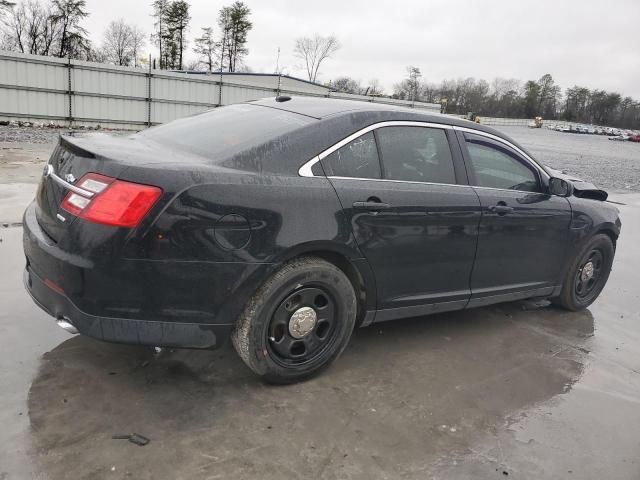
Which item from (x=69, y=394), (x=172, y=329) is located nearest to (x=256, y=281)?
(x=172, y=329)

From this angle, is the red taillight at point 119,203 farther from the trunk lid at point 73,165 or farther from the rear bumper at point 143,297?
the rear bumper at point 143,297

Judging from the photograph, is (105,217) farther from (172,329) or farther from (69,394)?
(69,394)

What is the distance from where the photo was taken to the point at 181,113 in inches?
829

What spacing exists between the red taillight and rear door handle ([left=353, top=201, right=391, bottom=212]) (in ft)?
3.78

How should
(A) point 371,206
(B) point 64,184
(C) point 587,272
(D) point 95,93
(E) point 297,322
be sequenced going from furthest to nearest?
1. (D) point 95,93
2. (C) point 587,272
3. (A) point 371,206
4. (E) point 297,322
5. (B) point 64,184

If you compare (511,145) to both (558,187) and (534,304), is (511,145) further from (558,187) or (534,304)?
(534,304)

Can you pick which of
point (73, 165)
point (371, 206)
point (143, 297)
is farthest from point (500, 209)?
point (73, 165)

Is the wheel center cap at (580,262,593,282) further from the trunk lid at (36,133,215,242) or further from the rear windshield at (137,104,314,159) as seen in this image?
the trunk lid at (36,133,215,242)

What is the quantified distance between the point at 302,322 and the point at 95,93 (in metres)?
18.7

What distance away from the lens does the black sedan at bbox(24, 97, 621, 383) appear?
258 cm

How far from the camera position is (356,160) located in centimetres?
326

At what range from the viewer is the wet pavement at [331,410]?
2479mm

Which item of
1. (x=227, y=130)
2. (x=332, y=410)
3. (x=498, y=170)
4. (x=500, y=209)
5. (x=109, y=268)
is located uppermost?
(x=227, y=130)

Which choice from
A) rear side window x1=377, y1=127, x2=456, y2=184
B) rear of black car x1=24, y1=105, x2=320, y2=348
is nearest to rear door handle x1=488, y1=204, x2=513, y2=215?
rear side window x1=377, y1=127, x2=456, y2=184
